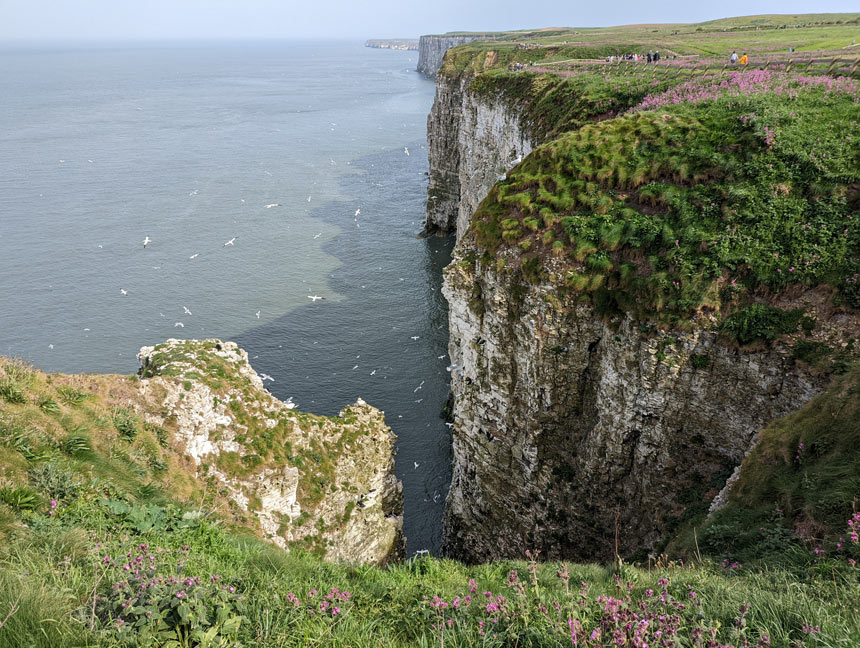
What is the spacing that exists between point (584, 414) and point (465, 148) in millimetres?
49140

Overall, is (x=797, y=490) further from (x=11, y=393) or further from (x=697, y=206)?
(x=11, y=393)

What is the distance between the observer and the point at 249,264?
242 feet

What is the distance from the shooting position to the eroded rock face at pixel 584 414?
69.9 ft

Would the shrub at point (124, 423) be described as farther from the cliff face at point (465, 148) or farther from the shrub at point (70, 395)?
the cliff face at point (465, 148)

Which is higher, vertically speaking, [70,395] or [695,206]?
[695,206]

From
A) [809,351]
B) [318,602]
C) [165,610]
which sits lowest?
[318,602]

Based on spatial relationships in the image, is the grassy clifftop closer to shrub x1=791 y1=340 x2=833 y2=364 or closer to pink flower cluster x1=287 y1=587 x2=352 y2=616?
pink flower cluster x1=287 y1=587 x2=352 y2=616

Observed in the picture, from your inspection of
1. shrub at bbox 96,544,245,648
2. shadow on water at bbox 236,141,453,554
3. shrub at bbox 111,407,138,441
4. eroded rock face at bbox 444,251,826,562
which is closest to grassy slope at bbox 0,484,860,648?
shrub at bbox 96,544,245,648

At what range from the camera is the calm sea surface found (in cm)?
5250

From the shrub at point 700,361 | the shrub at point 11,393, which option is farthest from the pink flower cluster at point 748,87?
the shrub at point 11,393

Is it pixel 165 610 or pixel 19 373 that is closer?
pixel 165 610

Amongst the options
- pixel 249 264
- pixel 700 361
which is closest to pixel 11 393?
pixel 700 361

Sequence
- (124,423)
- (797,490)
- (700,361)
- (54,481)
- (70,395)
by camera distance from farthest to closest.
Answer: (124,423) < (700,361) < (70,395) < (797,490) < (54,481)

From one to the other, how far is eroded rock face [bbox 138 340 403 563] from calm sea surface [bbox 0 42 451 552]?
934cm
